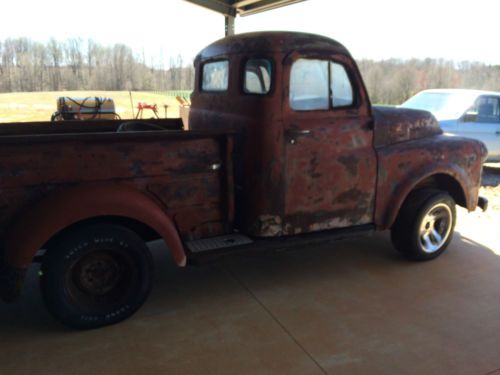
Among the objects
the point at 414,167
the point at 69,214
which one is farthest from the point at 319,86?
the point at 69,214

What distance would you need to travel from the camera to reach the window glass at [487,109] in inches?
327

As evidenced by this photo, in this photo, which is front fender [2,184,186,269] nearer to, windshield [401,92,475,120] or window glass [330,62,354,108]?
window glass [330,62,354,108]

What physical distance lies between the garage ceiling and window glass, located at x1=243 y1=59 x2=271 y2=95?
498 cm

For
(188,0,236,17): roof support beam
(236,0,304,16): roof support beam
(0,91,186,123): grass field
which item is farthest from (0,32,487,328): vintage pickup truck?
(0,91,186,123): grass field

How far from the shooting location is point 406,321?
3.18m

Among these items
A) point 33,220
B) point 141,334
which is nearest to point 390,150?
point 141,334

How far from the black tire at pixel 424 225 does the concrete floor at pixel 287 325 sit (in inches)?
6.3

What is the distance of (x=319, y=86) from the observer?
3602 millimetres

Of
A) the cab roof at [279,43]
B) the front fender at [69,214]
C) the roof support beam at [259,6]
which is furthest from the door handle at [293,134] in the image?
the roof support beam at [259,6]

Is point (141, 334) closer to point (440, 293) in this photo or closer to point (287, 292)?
point (287, 292)

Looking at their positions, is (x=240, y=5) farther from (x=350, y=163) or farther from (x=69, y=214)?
(x=69, y=214)

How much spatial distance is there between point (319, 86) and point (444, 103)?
5.79m

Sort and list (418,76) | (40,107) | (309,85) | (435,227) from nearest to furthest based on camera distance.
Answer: (309,85) → (435,227) → (40,107) → (418,76)

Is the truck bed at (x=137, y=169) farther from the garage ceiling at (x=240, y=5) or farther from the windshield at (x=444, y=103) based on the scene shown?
the windshield at (x=444, y=103)
